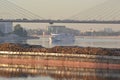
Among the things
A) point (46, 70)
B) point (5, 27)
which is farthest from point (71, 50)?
point (5, 27)

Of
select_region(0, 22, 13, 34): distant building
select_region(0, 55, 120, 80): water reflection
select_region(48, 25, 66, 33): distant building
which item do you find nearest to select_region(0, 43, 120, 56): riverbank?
select_region(0, 55, 120, 80): water reflection

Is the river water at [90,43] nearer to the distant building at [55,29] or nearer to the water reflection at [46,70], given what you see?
the distant building at [55,29]

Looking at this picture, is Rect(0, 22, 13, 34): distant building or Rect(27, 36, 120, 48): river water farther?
Rect(0, 22, 13, 34): distant building

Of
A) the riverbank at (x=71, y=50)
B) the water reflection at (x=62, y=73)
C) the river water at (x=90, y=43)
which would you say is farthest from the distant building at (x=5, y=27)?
the water reflection at (x=62, y=73)

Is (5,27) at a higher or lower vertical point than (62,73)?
higher

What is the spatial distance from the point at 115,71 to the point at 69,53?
3776 mm

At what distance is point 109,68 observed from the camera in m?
29.4

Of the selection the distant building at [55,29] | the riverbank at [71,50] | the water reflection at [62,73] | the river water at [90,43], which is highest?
the distant building at [55,29]

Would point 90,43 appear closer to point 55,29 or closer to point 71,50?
point 55,29

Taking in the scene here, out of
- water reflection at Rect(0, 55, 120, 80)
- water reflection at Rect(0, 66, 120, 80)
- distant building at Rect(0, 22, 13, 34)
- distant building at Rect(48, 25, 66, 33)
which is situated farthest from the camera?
distant building at Rect(48, 25, 66, 33)

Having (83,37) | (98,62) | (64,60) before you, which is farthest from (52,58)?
(83,37)

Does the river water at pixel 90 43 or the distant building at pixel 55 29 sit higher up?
the distant building at pixel 55 29

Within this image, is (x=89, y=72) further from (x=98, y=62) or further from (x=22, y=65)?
(x=22, y=65)

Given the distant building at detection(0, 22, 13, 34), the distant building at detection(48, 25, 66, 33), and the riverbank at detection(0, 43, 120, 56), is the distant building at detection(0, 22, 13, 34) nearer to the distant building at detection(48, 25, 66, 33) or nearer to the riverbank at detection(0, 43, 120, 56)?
the distant building at detection(48, 25, 66, 33)
